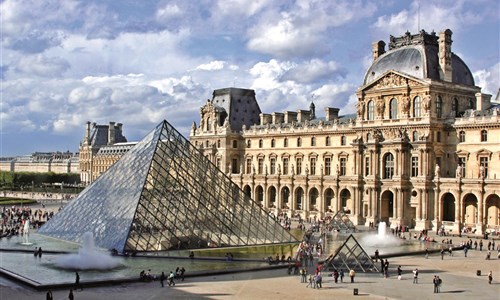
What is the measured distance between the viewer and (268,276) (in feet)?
90.4

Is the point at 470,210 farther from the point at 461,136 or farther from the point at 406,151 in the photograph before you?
the point at 406,151

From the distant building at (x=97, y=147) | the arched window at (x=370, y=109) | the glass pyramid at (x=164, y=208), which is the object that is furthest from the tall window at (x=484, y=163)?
the distant building at (x=97, y=147)

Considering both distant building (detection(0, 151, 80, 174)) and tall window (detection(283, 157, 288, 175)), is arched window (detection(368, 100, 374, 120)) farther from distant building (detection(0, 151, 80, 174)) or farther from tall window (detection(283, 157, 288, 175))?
distant building (detection(0, 151, 80, 174))

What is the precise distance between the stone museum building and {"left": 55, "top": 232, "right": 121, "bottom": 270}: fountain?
21138 mm

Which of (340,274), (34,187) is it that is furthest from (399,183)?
(34,187)

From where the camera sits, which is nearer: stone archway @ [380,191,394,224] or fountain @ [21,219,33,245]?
fountain @ [21,219,33,245]

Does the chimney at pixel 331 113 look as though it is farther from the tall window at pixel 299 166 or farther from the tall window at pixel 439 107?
the tall window at pixel 439 107

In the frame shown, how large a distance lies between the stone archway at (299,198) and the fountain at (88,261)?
33.4 meters

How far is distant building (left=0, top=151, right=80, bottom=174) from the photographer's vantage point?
15675 cm

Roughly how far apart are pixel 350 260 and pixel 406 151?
2311 cm

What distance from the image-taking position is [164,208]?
32.9 m

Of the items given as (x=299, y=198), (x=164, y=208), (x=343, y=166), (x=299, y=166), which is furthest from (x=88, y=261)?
(x=299, y=166)

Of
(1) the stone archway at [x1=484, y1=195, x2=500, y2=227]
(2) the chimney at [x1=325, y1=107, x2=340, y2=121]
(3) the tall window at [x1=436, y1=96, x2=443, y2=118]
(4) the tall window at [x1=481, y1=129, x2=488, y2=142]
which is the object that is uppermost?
(2) the chimney at [x1=325, y1=107, x2=340, y2=121]

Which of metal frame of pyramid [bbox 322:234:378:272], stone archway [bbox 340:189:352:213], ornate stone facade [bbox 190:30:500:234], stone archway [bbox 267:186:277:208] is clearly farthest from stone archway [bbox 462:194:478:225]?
stone archway [bbox 267:186:277:208]
